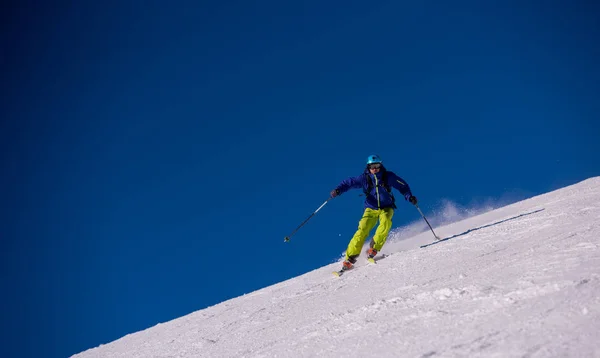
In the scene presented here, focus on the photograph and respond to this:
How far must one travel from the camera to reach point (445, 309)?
3764 mm

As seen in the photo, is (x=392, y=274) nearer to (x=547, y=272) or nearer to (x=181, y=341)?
(x=547, y=272)

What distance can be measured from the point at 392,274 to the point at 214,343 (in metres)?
3.04

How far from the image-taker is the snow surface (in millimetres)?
2875

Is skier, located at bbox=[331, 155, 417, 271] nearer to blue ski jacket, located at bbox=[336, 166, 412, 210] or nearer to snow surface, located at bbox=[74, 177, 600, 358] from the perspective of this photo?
blue ski jacket, located at bbox=[336, 166, 412, 210]

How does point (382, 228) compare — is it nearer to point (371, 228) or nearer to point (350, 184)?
point (371, 228)

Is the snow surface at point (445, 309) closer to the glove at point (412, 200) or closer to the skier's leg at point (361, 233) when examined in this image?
the skier's leg at point (361, 233)

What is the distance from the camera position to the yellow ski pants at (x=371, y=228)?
866 cm

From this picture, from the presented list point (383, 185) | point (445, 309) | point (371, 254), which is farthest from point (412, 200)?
point (445, 309)

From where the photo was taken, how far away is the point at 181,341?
6.34 meters

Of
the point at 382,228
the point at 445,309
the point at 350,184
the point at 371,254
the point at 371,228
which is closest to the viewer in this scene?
the point at 445,309

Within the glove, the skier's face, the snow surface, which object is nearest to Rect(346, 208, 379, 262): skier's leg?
the snow surface

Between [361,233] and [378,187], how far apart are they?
126cm

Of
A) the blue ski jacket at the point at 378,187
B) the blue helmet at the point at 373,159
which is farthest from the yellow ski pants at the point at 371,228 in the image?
the blue helmet at the point at 373,159

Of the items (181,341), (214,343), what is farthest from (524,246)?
(181,341)
